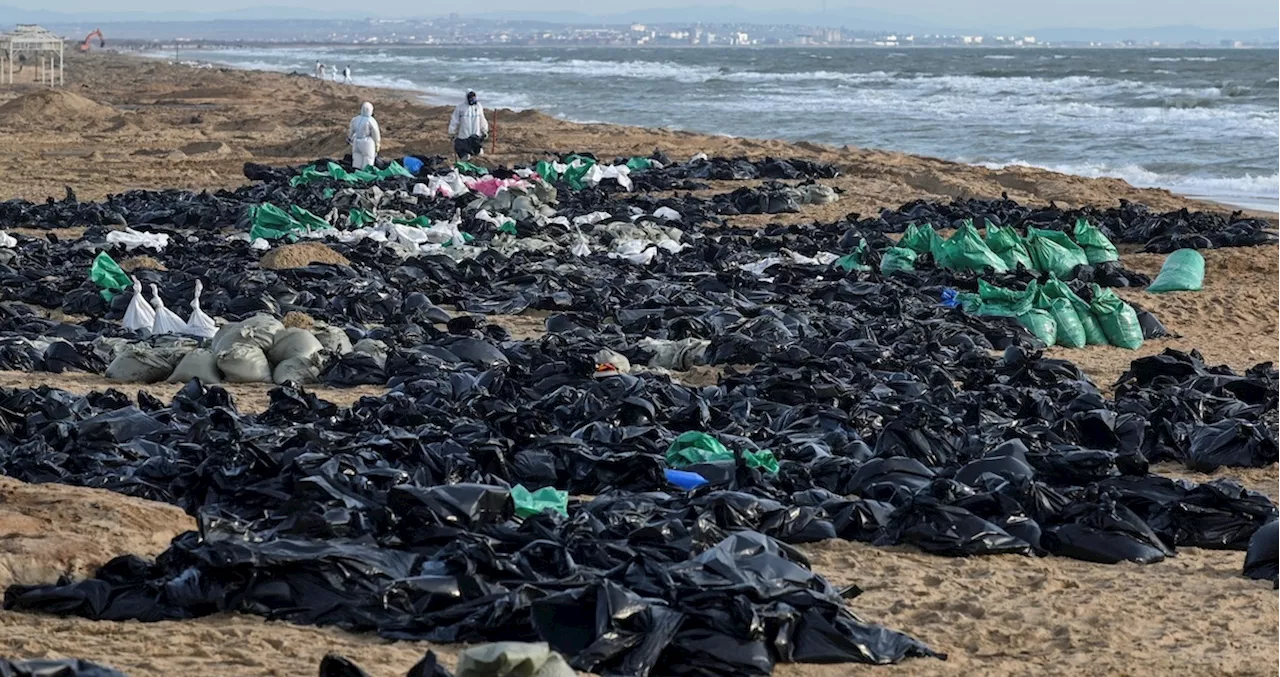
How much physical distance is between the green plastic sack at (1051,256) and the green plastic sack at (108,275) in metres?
7.44

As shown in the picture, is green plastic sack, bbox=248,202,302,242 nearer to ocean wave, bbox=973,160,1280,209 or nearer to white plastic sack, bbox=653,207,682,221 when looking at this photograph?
white plastic sack, bbox=653,207,682,221

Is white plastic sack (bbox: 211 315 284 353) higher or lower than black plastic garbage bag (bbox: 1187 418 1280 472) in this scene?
lower

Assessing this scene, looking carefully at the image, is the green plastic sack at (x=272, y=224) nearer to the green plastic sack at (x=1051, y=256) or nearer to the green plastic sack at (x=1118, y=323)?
the green plastic sack at (x=1051, y=256)

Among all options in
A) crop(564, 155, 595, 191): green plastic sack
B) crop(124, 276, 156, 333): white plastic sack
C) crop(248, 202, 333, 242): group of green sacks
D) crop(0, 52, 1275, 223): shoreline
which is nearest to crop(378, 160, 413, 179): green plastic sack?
crop(564, 155, 595, 191): green plastic sack

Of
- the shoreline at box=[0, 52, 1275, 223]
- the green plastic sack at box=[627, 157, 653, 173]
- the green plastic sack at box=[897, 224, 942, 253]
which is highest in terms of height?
the green plastic sack at box=[897, 224, 942, 253]

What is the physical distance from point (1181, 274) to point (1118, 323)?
7.10 feet

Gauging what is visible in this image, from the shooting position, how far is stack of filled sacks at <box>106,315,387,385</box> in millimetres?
9273

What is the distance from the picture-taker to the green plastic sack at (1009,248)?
520 inches

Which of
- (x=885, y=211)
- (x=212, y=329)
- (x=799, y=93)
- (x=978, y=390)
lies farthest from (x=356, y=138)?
(x=799, y=93)

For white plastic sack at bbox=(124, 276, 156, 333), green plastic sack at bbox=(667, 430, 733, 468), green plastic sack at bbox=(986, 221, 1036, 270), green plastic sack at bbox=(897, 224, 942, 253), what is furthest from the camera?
green plastic sack at bbox=(897, 224, 942, 253)

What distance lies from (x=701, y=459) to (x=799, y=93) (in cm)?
4789

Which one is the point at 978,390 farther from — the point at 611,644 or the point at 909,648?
the point at 611,644

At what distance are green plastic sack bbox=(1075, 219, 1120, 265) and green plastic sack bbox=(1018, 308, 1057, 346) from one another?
286 cm

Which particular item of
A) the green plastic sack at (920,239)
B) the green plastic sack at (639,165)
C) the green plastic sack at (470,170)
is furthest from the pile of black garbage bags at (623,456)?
the green plastic sack at (639,165)
